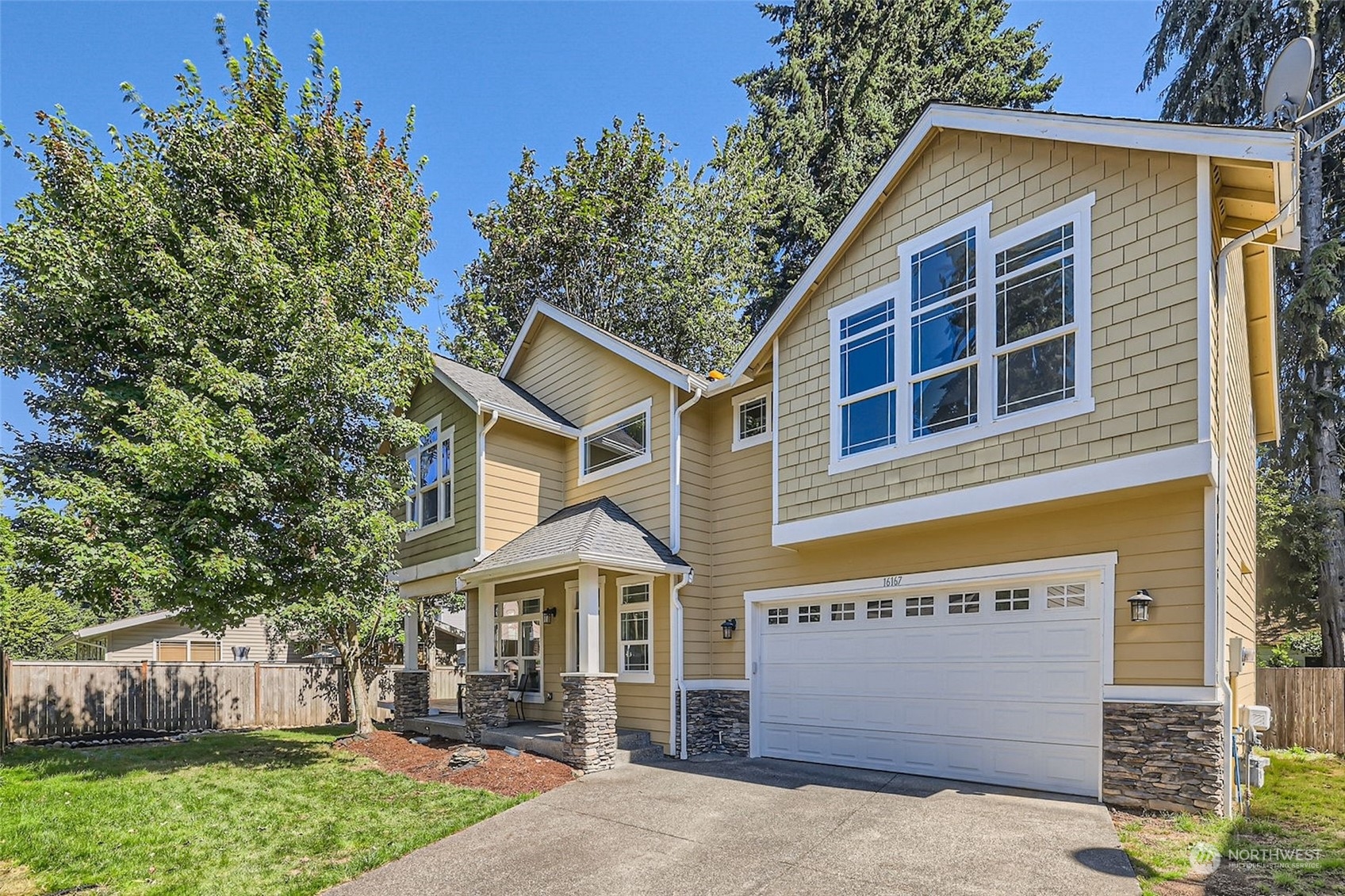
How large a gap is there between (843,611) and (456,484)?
6.80 m

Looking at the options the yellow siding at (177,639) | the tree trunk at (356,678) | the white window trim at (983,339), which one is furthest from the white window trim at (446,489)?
the yellow siding at (177,639)

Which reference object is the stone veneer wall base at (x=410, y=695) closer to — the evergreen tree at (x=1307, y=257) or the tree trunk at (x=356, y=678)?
the tree trunk at (x=356, y=678)

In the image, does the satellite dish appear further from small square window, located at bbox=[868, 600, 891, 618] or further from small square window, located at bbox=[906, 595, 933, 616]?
small square window, located at bbox=[868, 600, 891, 618]

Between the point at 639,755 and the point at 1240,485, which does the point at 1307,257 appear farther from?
the point at 639,755

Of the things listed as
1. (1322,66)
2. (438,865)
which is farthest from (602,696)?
(1322,66)

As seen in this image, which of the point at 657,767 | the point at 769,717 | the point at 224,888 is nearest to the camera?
the point at 224,888

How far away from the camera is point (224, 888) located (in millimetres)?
5543

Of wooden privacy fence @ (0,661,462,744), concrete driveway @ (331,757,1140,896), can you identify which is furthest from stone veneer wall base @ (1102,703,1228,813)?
wooden privacy fence @ (0,661,462,744)

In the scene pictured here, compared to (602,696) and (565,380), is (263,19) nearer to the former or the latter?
(565,380)

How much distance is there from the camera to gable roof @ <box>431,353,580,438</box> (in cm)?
1182

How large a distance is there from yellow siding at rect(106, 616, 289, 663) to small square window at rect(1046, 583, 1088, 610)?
77.3ft

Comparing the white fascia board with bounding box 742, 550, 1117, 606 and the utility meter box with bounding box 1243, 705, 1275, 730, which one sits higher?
the white fascia board with bounding box 742, 550, 1117, 606

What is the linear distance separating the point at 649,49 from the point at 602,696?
12257 millimetres

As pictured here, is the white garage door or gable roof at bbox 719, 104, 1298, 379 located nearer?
gable roof at bbox 719, 104, 1298, 379
